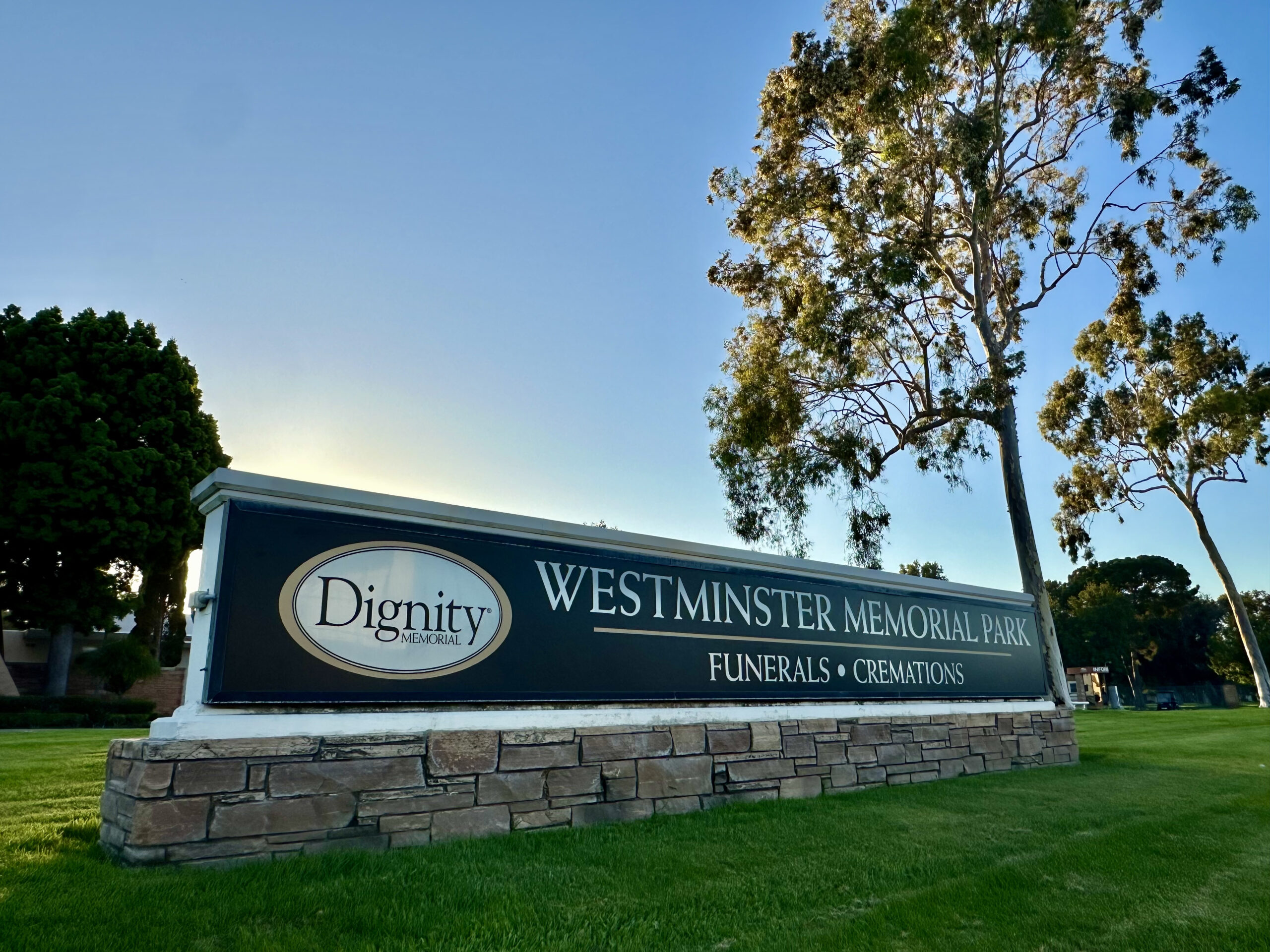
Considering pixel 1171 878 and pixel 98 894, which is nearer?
pixel 98 894

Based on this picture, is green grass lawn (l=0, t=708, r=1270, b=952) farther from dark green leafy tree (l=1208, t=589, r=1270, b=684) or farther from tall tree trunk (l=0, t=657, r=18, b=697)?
dark green leafy tree (l=1208, t=589, r=1270, b=684)

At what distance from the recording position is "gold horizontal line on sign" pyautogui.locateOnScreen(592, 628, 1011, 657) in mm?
6098

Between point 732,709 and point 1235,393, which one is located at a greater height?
point 1235,393

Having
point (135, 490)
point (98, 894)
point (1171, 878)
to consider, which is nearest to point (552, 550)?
point (98, 894)

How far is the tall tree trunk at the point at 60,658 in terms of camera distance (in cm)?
2217

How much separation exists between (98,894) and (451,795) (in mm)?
1812

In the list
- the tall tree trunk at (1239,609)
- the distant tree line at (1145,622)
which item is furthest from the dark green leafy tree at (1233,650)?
the tall tree trunk at (1239,609)

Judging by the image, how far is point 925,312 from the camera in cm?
1669

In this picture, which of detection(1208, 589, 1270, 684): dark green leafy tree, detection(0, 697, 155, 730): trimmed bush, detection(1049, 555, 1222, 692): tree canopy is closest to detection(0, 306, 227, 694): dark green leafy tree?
detection(0, 697, 155, 730): trimmed bush

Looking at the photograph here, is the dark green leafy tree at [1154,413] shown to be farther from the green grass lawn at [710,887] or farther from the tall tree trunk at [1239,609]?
the green grass lawn at [710,887]

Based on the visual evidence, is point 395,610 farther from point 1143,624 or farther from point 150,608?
point 1143,624

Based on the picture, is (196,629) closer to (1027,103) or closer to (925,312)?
(925,312)

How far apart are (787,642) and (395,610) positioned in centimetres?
360

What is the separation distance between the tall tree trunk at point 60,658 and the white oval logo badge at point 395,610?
22468 mm
